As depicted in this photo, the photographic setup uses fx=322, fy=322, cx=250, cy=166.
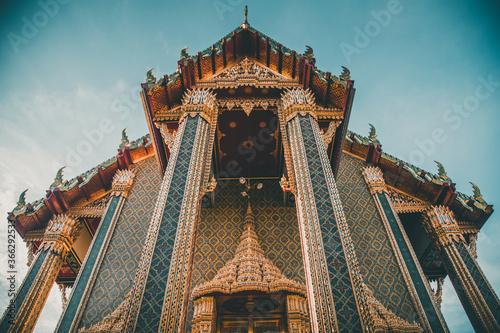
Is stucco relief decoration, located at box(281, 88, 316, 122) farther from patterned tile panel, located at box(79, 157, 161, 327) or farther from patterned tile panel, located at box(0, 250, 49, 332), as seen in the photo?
patterned tile panel, located at box(0, 250, 49, 332)

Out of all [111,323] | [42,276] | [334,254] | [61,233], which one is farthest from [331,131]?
[42,276]

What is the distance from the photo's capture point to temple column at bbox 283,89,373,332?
12.8 feet

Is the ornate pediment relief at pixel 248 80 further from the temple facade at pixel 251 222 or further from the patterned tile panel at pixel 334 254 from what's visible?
the patterned tile panel at pixel 334 254

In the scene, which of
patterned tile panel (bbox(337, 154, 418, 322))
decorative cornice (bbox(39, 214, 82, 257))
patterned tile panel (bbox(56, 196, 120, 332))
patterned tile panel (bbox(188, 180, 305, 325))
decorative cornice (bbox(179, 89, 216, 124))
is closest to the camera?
patterned tile panel (bbox(56, 196, 120, 332))

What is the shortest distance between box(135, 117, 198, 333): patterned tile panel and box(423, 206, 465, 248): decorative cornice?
6337 mm

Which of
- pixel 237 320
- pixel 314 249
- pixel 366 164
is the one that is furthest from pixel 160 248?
pixel 366 164

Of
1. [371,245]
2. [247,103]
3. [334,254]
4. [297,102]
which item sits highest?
[247,103]

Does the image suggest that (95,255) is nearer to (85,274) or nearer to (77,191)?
(85,274)

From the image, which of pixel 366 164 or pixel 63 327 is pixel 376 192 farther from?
pixel 63 327

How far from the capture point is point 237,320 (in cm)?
652

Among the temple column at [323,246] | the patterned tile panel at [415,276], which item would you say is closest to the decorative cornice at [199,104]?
the temple column at [323,246]

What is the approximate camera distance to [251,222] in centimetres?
798

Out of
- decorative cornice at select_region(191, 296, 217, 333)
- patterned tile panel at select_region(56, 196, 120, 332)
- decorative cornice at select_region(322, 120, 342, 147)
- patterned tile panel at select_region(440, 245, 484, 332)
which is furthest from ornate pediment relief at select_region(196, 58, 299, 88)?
patterned tile panel at select_region(440, 245, 484, 332)

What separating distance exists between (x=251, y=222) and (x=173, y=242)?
3.53 m
